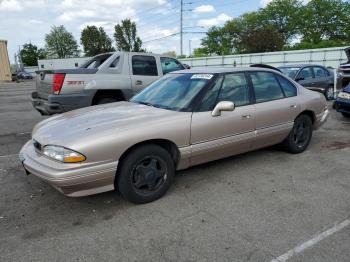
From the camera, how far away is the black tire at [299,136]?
201 inches

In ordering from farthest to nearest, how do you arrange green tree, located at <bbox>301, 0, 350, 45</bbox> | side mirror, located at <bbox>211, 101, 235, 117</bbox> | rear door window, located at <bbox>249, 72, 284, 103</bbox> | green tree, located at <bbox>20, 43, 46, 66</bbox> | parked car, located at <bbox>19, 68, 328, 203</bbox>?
green tree, located at <bbox>20, 43, 46, 66</bbox> < green tree, located at <bbox>301, 0, 350, 45</bbox> < rear door window, located at <bbox>249, 72, 284, 103</bbox> < side mirror, located at <bbox>211, 101, 235, 117</bbox> < parked car, located at <bbox>19, 68, 328, 203</bbox>

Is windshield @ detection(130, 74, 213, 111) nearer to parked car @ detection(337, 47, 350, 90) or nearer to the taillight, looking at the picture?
the taillight

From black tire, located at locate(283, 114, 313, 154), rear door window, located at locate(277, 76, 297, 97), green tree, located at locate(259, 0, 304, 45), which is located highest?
green tree, located at locate(259, 0, 304, 45)

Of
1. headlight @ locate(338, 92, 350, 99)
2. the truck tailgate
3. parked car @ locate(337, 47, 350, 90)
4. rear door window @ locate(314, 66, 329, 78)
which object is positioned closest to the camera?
the truck tailgate

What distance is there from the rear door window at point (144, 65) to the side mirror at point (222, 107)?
3.95 m

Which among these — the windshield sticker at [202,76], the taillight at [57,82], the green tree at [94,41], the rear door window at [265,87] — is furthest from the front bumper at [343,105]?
the green tree at [94,41]

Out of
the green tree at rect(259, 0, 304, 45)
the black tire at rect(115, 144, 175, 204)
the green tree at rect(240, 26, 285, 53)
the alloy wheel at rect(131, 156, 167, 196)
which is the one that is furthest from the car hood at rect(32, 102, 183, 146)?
the green tree at rect(259, 0, 304, 45)

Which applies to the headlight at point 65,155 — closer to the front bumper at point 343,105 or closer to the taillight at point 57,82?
the taillight at point 57,82

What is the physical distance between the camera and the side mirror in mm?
3785

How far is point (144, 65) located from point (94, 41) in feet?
233

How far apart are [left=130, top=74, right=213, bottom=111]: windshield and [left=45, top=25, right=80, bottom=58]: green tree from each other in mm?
90636

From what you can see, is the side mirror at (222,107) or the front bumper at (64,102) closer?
the side mirror at (222,107)

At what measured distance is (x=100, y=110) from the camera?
13.5 ft

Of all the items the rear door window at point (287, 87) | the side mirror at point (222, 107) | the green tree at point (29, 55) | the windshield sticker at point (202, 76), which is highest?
the green tree at point (29, 55)
